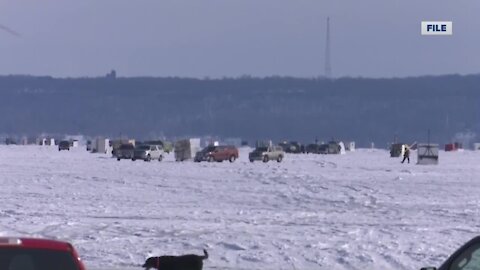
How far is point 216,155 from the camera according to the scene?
7562 centimetres

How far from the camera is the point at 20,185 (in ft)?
131

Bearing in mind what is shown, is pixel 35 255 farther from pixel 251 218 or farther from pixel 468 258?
pixel 251 218

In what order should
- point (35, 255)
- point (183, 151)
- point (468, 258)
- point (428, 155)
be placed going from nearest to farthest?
point (35, 255)
point (468, 258)
point (428, 155)
point (183, 151)

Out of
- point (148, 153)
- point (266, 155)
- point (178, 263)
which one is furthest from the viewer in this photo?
point (266, 155)

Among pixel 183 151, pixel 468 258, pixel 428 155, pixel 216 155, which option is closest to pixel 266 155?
pixel 216 155

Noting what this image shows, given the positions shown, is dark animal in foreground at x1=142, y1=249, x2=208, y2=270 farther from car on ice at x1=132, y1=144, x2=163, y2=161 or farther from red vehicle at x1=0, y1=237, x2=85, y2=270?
car on ice at x1=132, y1=144, x2=163, y2=161

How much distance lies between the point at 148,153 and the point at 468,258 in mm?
66233

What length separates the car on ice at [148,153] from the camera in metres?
76.2

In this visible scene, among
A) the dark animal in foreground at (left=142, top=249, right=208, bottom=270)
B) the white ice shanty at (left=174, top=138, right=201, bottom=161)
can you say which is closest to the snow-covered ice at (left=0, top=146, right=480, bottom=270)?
the dark animal in foreground at (left=142, top=249, right=208, bottom=270)

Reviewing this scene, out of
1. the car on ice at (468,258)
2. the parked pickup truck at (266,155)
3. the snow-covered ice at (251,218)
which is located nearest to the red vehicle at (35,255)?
the car on ice at (468,258)

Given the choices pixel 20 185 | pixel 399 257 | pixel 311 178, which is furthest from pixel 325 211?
pixel 311 178

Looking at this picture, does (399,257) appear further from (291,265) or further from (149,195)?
(149,195)

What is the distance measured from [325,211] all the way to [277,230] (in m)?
5.87

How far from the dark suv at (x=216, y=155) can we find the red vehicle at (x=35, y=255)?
6588cm
